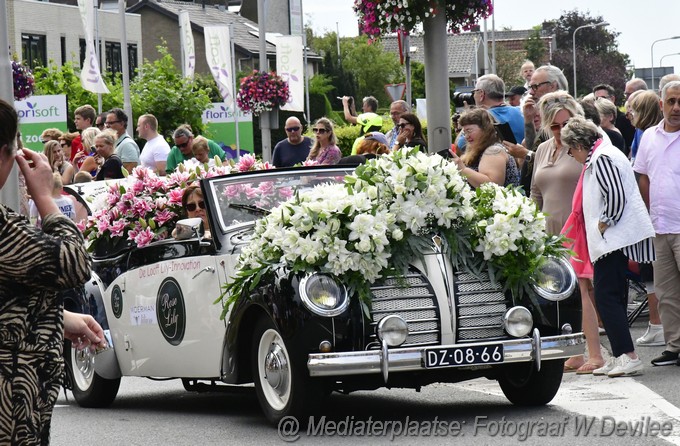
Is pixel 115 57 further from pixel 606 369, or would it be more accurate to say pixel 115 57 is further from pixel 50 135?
pixel 606 369

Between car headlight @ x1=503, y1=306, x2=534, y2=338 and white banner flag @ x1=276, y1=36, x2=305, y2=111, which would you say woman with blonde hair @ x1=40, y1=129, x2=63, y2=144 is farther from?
white banner flag @ x1=276, y1=36, x2=305, y2=111

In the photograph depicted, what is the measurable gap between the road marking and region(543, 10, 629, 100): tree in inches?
3505

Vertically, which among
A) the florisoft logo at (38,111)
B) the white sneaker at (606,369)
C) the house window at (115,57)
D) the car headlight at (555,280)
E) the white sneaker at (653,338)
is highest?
the house window at (115,57)

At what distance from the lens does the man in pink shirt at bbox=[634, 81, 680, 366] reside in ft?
34.1

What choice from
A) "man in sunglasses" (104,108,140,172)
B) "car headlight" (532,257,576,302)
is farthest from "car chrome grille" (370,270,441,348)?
"man in sunglasses" (104,108,140,172)

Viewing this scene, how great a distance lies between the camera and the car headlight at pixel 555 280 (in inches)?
321

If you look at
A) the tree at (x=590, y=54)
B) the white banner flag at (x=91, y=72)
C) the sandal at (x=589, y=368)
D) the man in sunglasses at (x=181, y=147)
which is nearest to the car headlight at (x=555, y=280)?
the sandal at (x=589, y=368)

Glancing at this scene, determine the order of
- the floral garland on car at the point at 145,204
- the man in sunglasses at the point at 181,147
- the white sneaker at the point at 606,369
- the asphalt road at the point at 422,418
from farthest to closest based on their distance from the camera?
the man in sunglasses at the point at 181,147
the floral garland on car at the point at 145,204
the white sneaker at the point at 606,369
the asphalt road at the point at 422,418

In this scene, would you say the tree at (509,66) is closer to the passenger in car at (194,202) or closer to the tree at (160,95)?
the tree at (160,95)

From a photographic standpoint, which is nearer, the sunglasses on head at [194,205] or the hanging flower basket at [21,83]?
the sunglasses on head at [194,205]

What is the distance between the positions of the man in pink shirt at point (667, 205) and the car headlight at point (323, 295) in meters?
3.63

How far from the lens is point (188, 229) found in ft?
29.4

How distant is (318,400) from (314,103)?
267 feet

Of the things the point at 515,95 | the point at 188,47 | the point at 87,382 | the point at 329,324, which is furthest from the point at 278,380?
the point at 188,47
